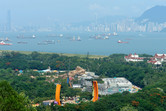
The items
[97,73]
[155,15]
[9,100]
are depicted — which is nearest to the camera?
[9,100]

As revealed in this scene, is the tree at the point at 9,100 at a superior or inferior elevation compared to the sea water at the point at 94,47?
superior

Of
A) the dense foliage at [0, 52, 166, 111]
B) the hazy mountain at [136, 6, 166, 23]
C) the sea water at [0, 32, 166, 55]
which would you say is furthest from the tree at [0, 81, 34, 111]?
the hazy mountain at [136, 6, 166, 23]

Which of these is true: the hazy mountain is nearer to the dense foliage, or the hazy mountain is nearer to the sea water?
the sea water

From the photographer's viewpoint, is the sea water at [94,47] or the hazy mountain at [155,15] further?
the hazy mountain at [155,15]

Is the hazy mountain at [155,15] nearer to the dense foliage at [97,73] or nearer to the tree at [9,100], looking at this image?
the dense foliage at [97,73]

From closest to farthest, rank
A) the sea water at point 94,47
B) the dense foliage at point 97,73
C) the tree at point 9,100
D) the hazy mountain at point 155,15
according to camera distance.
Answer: the tree at point 9,100 → the dense foliage at point 97,73 → the sea water at point 94,47 → the hazy mountain at point 155,15

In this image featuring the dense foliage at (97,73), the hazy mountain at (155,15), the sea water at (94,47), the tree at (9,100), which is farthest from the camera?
the hazy mountain at (155,15)

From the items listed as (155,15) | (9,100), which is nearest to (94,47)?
(9,100)

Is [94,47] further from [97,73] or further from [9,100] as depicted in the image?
[9,100]

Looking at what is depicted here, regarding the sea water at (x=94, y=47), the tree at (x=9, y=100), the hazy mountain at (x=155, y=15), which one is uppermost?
the hazy mountain at (x=155, y=15)

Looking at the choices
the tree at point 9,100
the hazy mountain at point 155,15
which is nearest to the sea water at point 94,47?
the tree at point 9,100
